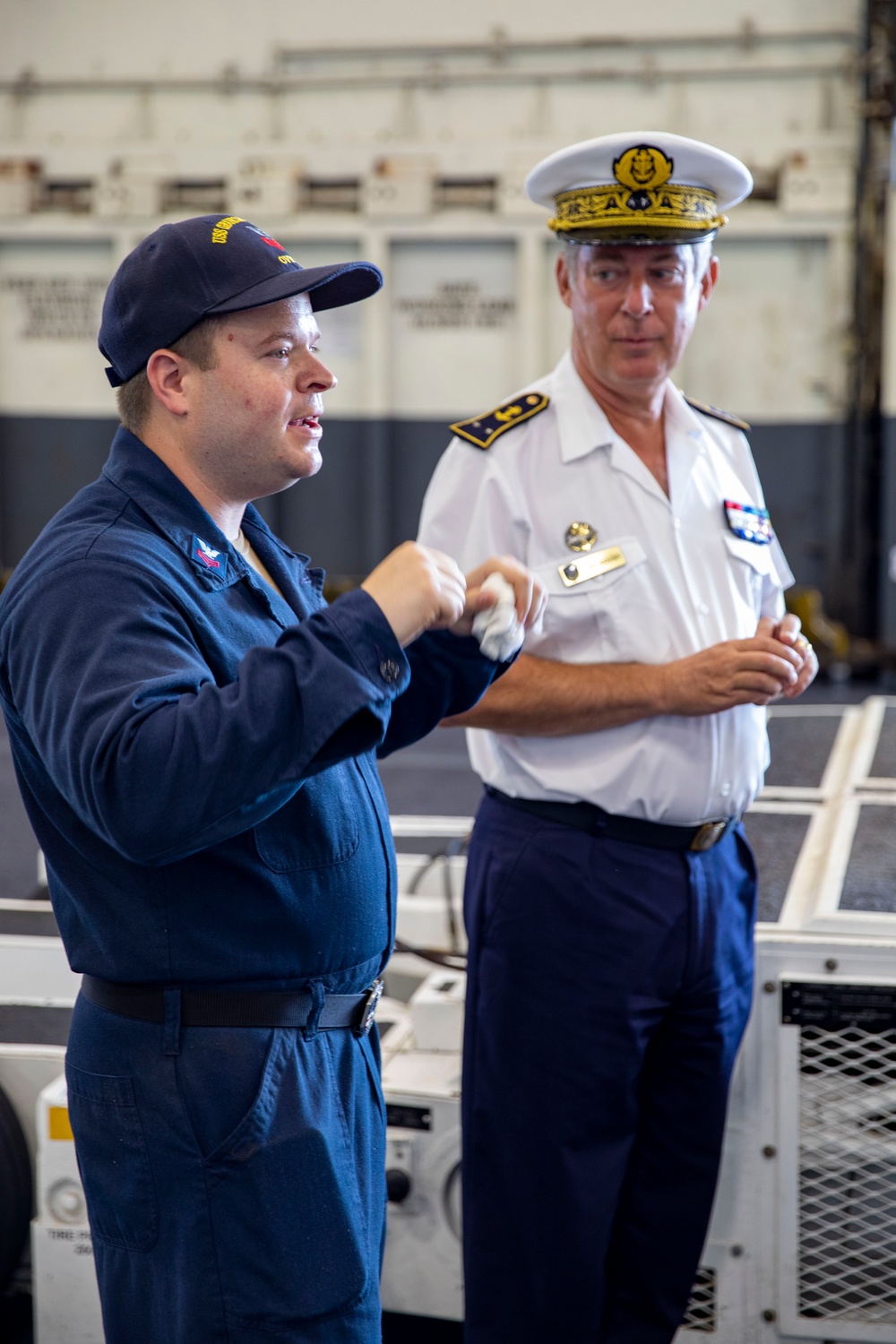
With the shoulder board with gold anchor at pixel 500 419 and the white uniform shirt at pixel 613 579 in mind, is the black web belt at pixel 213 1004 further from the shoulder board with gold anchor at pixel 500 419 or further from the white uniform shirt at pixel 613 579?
the shoulder board with gold anchor at pixel 500 419

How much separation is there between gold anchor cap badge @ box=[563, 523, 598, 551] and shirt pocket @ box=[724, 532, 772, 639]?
195 millimetres

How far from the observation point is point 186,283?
111 centimetres

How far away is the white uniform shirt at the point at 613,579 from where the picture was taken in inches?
64.8

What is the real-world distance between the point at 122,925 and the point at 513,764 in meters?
0.71

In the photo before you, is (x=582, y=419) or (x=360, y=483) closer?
(x=582, y=419)

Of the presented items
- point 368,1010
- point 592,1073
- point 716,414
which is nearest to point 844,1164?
point 592,1073

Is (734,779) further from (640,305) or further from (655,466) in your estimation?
(640,305)

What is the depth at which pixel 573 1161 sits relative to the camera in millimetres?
1626

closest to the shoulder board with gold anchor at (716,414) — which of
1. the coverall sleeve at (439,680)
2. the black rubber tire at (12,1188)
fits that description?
the coverall sleeve at (439,680)

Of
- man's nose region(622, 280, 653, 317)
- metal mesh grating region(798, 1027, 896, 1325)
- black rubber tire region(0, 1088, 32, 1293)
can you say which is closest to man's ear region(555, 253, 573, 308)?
man's nose region(622, 280, 653, 317)

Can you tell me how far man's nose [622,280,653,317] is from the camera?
65.9 inches

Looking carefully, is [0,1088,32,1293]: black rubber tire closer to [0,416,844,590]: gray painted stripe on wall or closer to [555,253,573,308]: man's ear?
[555,253,573,308]: man's ear

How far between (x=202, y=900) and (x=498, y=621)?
1.12 feet

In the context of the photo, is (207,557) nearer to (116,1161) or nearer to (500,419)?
(116,1161)
